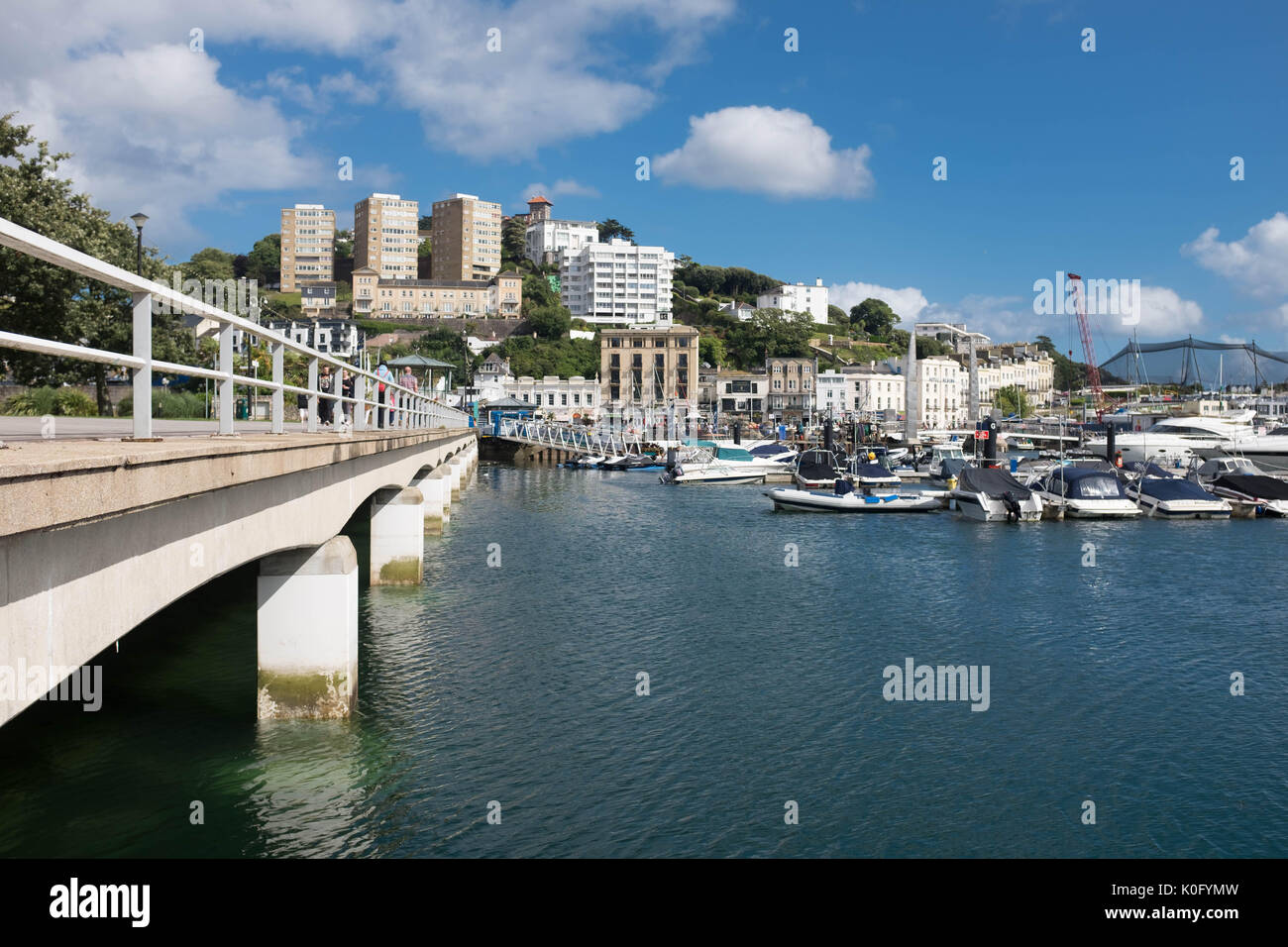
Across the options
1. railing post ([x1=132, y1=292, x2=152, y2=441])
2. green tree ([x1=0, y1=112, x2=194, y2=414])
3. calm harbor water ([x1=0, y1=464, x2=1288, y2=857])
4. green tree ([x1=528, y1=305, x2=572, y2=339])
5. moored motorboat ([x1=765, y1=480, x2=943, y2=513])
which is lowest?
calm harbor water ([x1=0, y1=464, x2=1288, y2=857])

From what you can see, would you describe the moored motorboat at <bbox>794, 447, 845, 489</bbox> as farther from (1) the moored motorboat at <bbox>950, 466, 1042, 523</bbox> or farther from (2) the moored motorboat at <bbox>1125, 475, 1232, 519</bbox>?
(2) the moored motorboat at <bbox>1125, 475, 1232, 519</bbox>

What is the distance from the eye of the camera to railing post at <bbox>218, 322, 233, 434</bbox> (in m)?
9.92

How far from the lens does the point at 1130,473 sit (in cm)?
6912

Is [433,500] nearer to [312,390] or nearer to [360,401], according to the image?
[360,401]

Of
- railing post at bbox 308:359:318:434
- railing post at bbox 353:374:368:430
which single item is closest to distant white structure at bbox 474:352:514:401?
railing post at bbox 353:374:368:430

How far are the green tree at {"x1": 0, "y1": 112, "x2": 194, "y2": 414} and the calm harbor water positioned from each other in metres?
7.95

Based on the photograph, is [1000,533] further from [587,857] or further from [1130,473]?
[587,857]

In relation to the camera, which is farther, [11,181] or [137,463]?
[11,181]

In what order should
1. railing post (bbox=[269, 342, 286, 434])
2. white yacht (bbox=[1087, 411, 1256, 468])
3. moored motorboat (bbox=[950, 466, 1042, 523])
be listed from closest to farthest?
railing post (bbox=[269, 342, 286, 434]), moored motorboat (bbox=[950, 466, 1042, 523]), white yacht (bbox=[1087, 411, 1256, 468])

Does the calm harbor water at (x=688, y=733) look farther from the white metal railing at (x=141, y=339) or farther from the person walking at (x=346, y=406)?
the white metal railing at (x=141, y=339)

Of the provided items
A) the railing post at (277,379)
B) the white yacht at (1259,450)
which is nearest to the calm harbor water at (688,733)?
the railing post at (277,379)

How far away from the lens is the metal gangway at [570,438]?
352ft
